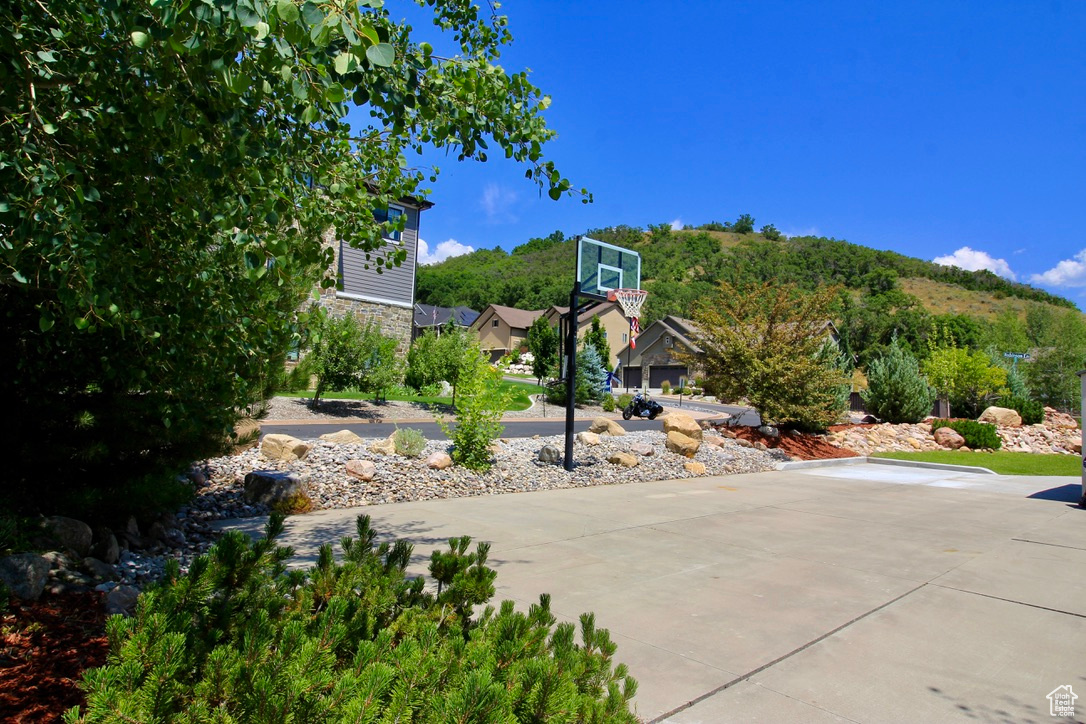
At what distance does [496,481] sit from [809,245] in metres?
118

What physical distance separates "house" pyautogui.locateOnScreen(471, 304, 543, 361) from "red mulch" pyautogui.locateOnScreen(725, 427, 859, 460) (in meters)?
51.2

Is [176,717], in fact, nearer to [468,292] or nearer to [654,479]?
[654,479]

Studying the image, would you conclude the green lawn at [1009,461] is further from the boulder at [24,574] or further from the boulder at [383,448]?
the boulder at [24,574]

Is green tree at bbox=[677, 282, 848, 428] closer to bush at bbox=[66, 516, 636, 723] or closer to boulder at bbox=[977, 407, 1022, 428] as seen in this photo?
boulder at bbox=[977, 407, 1022, 428]

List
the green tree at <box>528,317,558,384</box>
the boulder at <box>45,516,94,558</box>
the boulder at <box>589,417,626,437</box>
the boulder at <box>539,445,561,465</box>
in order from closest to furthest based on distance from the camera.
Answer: the boulder at <box>45,516,94,558</box>
the boulder at <box>539,445,561,465</box>
the boulder at <box>589,417,626,437</box>
the green tree at <box>528,317,558,384</box>

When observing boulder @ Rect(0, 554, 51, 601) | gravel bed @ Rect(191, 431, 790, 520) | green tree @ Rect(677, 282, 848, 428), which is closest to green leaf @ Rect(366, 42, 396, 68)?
boulder @ Rect(0, 554, 51, 601)

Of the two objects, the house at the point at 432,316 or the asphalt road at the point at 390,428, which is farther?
the house at the point at 432,316

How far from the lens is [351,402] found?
20.8m

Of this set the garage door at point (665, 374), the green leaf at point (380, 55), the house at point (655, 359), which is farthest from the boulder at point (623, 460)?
the garage door at point (665, 374)

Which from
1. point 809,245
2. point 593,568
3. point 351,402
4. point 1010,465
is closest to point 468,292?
point 809,245

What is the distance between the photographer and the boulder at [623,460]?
12055 mm

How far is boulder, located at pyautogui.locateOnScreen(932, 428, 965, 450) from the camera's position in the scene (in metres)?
19.0

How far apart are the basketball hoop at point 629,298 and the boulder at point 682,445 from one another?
3.29 metres

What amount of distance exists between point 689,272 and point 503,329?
41807 mm
